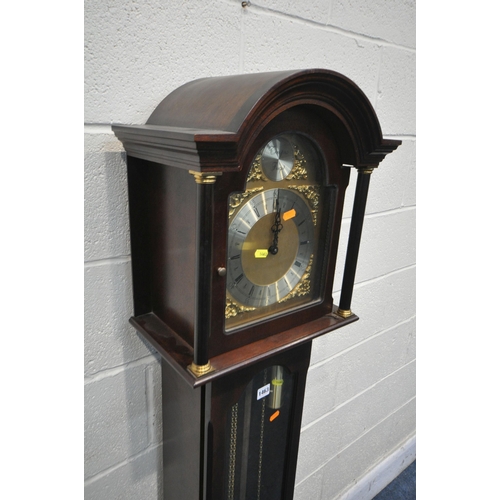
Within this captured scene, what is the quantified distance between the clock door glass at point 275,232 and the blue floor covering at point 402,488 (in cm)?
135

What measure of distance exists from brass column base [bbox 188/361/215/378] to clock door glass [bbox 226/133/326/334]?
0.23ft

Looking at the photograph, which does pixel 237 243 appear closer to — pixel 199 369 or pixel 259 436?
pixel 199 369

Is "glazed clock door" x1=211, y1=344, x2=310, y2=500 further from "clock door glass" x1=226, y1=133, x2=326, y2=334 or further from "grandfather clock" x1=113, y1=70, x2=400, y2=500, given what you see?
"clock door glass" x1=226, y1=133, x2=326, y2=334

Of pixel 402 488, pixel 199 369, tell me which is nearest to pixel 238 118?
pixel 199 369

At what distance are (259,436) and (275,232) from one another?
1.51 feet

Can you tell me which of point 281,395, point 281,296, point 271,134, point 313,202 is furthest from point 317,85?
point 281,395

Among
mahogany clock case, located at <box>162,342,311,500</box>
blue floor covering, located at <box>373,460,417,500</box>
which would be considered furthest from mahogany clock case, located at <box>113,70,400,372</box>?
blue floor covering, located at <box>373,460,417,500</box>

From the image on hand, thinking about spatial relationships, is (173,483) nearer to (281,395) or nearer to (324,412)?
(281,395)

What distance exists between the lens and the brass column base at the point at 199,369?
60 cm

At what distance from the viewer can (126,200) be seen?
705 millimetres

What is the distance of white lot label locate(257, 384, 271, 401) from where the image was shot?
2.67ft

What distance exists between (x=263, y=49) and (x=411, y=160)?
0.64m

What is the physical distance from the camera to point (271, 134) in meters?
0.58

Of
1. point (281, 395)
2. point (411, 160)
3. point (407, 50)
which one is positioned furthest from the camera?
point (411, 160)
